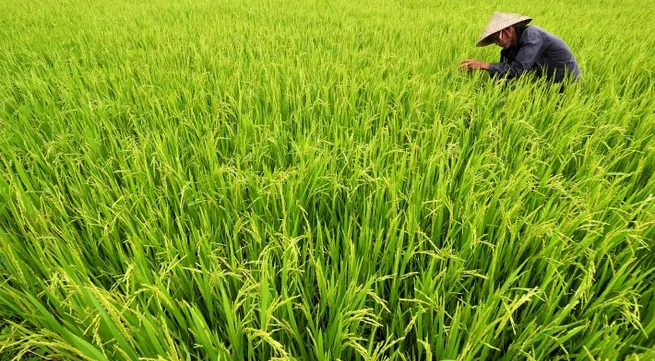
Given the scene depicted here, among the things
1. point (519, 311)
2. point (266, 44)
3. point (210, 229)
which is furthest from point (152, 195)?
point (266, 44)

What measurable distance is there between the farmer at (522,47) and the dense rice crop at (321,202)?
14 cm

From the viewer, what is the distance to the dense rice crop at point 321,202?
0.72m

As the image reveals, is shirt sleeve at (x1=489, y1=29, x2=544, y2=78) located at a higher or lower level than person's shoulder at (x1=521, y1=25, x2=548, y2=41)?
Answer: lower

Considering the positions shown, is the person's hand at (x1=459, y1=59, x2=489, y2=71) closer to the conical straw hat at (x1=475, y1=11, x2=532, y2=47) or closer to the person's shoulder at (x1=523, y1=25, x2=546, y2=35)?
the conical straw hat at (x1=475, y1=11, x2=532, y2=47)

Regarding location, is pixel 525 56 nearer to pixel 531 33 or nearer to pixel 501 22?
pixel 531 33

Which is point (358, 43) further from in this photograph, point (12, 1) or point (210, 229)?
point (12, 1)

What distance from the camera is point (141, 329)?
70 cm

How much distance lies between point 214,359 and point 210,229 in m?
0.39

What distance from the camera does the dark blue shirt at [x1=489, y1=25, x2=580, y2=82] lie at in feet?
7.07

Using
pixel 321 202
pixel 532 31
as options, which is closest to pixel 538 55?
pixel 532 31

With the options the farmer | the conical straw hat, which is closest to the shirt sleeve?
the farmer

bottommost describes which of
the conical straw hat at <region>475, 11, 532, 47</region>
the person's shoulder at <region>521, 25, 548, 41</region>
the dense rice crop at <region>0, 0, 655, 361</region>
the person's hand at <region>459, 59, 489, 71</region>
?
the dense rice crop at <region>0, 0, 655, 361</region>

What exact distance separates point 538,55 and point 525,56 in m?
0.20

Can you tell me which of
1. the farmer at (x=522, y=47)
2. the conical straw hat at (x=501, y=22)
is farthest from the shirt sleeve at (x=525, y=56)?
the conical straw hat at (x=501, y=22)
